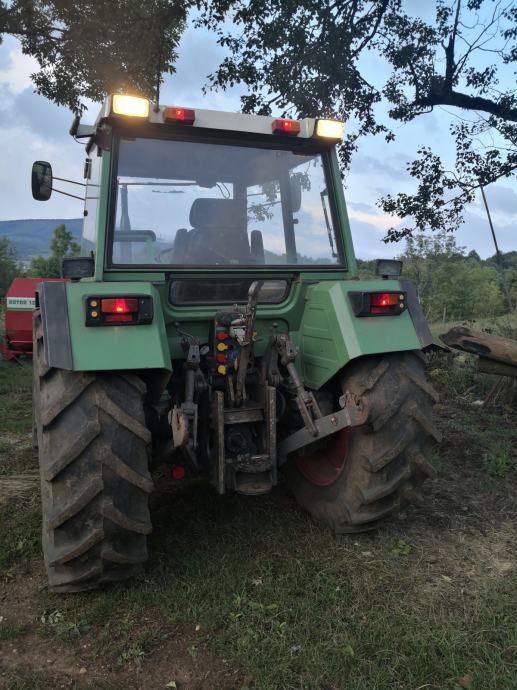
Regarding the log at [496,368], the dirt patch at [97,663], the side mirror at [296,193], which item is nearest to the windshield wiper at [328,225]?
the side mirror at [296,193]

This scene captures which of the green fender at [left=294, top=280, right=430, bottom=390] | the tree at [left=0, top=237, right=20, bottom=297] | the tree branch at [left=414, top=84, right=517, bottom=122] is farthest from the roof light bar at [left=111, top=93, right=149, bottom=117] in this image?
the tree at [left=0, top=237, right=20, bottom=297]

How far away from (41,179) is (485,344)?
3.85 meters

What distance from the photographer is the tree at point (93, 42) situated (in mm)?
9734

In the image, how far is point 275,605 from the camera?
8.59ft

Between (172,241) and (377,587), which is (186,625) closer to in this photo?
(377,587)

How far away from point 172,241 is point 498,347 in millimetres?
3273

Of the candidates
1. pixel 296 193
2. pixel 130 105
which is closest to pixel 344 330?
pixel 296 193

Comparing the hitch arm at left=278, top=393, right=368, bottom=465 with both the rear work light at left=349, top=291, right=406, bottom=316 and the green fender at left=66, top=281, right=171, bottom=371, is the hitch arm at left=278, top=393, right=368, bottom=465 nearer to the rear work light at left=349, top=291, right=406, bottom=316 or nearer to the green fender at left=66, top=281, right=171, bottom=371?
the rear work light at left=349, top=291, right=406, bottom=316

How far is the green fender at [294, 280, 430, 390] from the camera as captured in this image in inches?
118

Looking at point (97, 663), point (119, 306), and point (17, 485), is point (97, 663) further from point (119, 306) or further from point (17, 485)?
point (17, 485)

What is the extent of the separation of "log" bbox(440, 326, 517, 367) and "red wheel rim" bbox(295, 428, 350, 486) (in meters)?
2.32

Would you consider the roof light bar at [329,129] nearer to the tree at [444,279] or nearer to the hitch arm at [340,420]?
the hitch arm at [340,420]

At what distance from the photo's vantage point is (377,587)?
2.78m

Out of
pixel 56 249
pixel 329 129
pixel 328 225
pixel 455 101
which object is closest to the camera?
pixel 329 129
